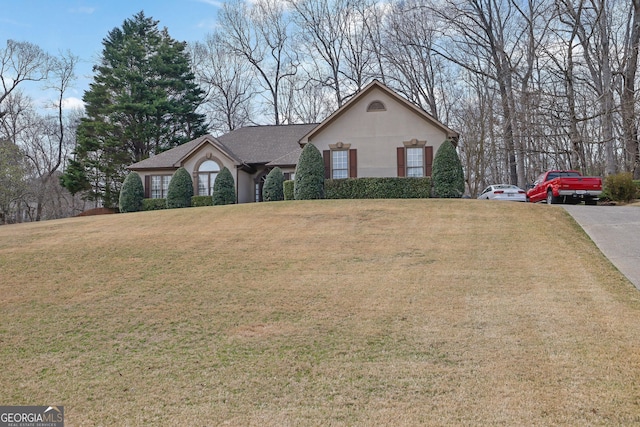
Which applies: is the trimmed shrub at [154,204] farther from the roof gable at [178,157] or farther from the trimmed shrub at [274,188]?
the trimmed shrub at [274,188]

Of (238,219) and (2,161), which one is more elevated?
(2,161)

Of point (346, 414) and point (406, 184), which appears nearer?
point (346, 414)

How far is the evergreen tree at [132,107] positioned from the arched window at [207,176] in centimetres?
1457

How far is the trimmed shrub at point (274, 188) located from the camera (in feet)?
86.0

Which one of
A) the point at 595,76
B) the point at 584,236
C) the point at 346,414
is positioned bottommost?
the point at 346,414

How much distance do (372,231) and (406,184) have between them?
28.2 ft

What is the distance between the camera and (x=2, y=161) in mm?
32531

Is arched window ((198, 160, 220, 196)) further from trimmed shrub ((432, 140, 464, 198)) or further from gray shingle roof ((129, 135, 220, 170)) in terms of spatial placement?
trimmed shrub ((432, 140, 464, 198))

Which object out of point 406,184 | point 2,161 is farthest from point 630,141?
point 2,161

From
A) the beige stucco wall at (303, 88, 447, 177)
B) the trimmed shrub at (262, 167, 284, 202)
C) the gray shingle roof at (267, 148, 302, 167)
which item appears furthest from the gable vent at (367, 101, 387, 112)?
the trimmed shrub at (262, 167, 284, 202)

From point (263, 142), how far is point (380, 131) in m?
9.88

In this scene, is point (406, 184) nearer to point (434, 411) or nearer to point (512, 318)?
point (512, 318)

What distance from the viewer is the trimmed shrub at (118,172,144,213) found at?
1144 inches

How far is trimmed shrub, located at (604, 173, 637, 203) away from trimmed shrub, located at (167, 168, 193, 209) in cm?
2123
